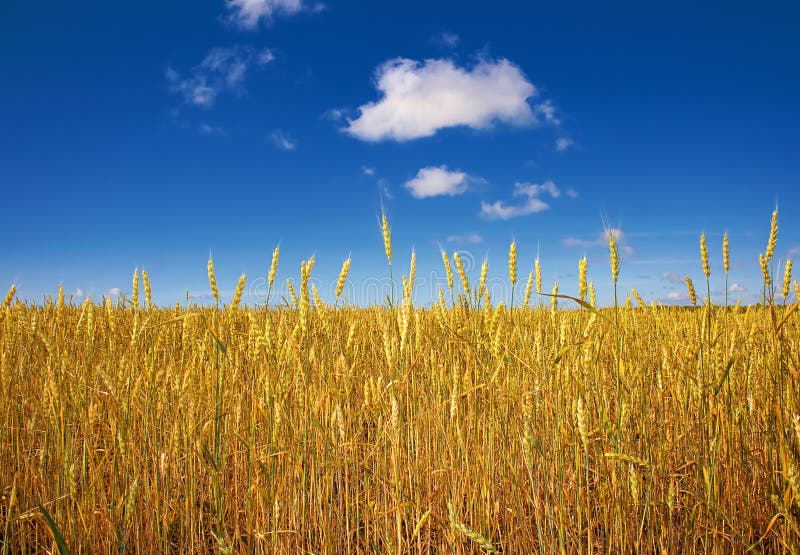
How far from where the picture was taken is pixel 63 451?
1.94 m

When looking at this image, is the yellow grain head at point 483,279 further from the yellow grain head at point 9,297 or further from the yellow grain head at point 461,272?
the yellow grain head at point 9,297

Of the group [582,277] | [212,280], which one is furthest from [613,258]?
[212,280]

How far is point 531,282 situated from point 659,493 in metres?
1.04

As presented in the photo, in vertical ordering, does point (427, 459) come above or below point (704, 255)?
below

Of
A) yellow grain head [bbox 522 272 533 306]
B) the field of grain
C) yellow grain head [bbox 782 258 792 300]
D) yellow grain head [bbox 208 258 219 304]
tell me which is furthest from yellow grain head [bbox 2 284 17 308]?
yellow grain head [bbox 782 258 792 300]

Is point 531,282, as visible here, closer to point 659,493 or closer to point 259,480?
point 659,493

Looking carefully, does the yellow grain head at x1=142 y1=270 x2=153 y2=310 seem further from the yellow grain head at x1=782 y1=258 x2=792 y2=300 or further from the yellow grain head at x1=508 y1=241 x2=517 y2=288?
the yellow grain head at x1=782 y1=258 x2=792 y2=300

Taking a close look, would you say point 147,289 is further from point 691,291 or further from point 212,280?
point 691,291

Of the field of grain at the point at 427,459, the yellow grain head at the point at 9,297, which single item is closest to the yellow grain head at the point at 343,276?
the field of grain at the point at 427,459

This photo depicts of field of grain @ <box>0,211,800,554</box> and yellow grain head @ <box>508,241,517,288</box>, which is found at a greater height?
yellow grain head @ <box>508,241,517,288</box>

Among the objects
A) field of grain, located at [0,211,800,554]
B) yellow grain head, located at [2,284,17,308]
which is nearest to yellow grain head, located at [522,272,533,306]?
field of grain, located at [0,211,800,554]

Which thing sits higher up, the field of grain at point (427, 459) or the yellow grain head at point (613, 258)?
the yellow grain head at point (613, 258)

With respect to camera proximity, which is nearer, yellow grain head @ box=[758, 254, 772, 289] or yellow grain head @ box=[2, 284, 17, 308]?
yellow grain head @ box=[758, 254, 772, 289]

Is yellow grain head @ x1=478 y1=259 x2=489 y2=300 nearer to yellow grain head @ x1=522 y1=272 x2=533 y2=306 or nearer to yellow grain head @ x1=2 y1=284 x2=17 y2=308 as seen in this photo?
yellow grain head @ x1=522 y1=272 x2=533 y2=306
